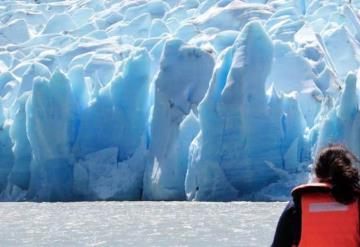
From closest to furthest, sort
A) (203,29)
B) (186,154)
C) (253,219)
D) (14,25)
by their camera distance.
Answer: (253,219) → (186,154) → (203,29) → (14,25)

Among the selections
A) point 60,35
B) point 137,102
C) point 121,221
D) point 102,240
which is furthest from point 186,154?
point 60,35

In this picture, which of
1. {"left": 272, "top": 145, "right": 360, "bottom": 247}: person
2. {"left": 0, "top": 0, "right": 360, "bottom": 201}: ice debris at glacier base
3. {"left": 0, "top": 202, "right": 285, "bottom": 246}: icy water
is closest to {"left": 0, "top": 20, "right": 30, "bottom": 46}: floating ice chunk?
{"left": 0, "top": 0, "right": 360, "bottom": 201}: ice debris at glacier base

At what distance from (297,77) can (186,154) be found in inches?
158

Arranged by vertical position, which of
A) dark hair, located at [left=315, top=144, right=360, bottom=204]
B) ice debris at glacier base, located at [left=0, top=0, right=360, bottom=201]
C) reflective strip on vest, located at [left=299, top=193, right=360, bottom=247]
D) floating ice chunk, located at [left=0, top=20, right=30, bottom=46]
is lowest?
floating ice chunk, located at [left=0, top=20, right=30, bottom=46]

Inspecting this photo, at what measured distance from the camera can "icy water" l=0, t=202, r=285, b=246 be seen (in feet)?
36.8

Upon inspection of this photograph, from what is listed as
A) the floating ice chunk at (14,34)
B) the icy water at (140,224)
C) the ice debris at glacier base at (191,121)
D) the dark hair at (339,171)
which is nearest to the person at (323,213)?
the dark hair at (339,171)

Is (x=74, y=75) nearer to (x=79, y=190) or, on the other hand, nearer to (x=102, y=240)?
(x=79, y=190)

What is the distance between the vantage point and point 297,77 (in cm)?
2083

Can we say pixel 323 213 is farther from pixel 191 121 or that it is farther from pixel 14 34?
pixel 14 34

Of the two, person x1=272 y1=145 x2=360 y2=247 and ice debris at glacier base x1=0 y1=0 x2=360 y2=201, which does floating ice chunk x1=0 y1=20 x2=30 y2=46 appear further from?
person x1=272 y1=145 x2=360 y2=247

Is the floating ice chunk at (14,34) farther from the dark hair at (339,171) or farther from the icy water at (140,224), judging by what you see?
the dark hair at (339,171)

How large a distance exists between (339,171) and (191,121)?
50.3ft

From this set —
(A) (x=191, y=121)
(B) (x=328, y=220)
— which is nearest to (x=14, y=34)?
(A) (x=191, y=121)

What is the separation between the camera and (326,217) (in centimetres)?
278
